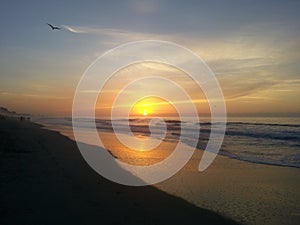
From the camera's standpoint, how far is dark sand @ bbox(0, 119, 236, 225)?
731 centimetres

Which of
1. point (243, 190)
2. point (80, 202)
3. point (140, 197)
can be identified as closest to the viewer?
point (80, 202)

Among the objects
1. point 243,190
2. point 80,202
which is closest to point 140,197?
point 80,202

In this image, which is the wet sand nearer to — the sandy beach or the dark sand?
the sandy beach

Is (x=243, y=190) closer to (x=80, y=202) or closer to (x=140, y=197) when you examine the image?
(x=140, y=197)

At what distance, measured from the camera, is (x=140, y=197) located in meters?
9.93

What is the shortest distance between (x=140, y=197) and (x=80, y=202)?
205 cm

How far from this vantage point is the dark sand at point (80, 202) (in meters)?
7.31

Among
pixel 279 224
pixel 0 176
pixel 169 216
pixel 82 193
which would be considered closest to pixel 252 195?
pixel 279 224

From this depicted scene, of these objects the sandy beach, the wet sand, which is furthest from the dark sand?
the wet sand

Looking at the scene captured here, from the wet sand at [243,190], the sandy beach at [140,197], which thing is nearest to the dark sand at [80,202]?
Answer: the sandy beach at [140,197]

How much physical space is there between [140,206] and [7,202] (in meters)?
3.16

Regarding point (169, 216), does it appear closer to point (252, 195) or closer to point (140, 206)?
point (140, 206)

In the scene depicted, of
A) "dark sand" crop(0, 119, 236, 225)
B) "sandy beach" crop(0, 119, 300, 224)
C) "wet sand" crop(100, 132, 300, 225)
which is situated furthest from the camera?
"wet sand" crop(100, 132, 300, 225)

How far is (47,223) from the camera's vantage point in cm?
676
